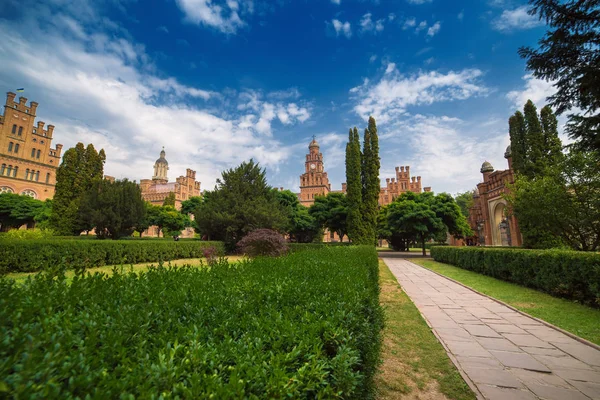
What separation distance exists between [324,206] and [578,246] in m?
21.5

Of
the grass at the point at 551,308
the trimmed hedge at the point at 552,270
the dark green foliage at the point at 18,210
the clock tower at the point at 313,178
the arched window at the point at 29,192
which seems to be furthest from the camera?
the clock tower at the point at 313,178

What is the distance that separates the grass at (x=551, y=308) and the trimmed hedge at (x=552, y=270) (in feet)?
1.05

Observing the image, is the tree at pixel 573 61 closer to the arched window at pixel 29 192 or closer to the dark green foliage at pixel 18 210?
the dark green foliage at pixel 18 210

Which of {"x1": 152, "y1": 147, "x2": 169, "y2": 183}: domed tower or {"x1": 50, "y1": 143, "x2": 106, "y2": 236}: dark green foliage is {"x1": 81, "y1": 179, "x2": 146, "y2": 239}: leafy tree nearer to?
{"x1": 50, "y1": 143, "x2": 106, "y2": 236}: dark green foliage

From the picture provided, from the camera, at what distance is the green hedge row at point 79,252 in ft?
36.2

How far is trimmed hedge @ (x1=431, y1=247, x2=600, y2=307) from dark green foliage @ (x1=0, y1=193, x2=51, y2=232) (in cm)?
4816

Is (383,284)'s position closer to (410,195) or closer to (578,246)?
(578,246)

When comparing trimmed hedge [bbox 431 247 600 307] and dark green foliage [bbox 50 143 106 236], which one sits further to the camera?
dark green foliage [bbox 50 143 106 236]

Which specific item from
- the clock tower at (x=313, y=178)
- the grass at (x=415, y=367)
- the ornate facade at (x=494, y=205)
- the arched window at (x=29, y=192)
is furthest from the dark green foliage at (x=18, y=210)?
the ornate facade at (x=494, y=205)

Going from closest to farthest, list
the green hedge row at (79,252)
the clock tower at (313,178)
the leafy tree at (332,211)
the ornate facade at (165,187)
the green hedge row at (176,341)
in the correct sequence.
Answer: the green hedge row at (176,341), the green hedge row at (79,252), the leafy tree at (332,211), the clock tower at (313,178), the ornate facade at (165,187)

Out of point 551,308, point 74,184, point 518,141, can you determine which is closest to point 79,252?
point 74,184

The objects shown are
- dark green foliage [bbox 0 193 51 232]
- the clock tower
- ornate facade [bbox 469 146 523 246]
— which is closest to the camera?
ornate facade [bbox 469 146 523 246]

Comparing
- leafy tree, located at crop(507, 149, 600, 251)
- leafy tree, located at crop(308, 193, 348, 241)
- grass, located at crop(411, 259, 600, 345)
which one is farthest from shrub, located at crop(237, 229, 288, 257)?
leafy tree, located at crop(308, 193, 348, 241)

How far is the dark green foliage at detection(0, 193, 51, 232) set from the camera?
35.7 meters
